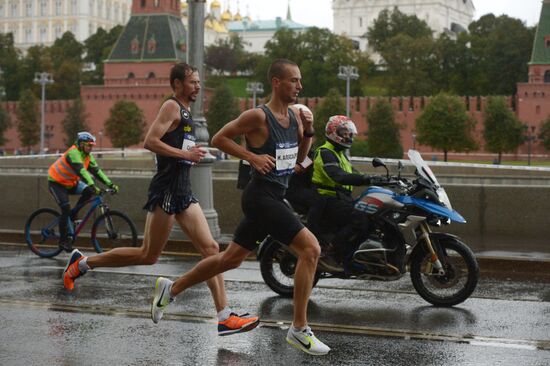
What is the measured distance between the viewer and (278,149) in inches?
246

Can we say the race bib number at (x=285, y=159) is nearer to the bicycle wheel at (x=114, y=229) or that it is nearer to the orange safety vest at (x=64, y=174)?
the bicycle wheel at (x=114, y=229)

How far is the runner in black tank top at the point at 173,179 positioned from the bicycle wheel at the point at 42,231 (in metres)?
4.93

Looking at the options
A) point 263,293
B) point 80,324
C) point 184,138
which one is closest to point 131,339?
point 80,324

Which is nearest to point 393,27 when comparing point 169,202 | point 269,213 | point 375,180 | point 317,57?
point 317,57

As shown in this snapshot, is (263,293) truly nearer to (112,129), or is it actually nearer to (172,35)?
(112,129)

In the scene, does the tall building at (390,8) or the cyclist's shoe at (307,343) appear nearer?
the cyclist's shoe at (307,343)

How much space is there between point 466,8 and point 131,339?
166634mm

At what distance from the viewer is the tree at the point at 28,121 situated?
94000 millimetres

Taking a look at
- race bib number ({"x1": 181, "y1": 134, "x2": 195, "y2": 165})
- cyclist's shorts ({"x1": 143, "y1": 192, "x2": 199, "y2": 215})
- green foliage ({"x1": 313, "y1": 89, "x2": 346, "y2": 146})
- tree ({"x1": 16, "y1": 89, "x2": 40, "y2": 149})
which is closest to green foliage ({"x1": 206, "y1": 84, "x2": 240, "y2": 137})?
green foliage ({"x1": 313, "y1": 89, "x2": 346, "y2": 146})

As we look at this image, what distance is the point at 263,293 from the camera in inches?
346

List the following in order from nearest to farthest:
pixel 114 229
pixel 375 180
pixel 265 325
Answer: pixel 265 325
pixel 375 180
pixel 114 229

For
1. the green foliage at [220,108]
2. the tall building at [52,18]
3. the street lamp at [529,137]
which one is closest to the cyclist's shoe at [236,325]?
the street lamp at [529,137]

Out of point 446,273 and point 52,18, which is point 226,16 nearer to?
point 52,18

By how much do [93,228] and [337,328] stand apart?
5.14 metres
